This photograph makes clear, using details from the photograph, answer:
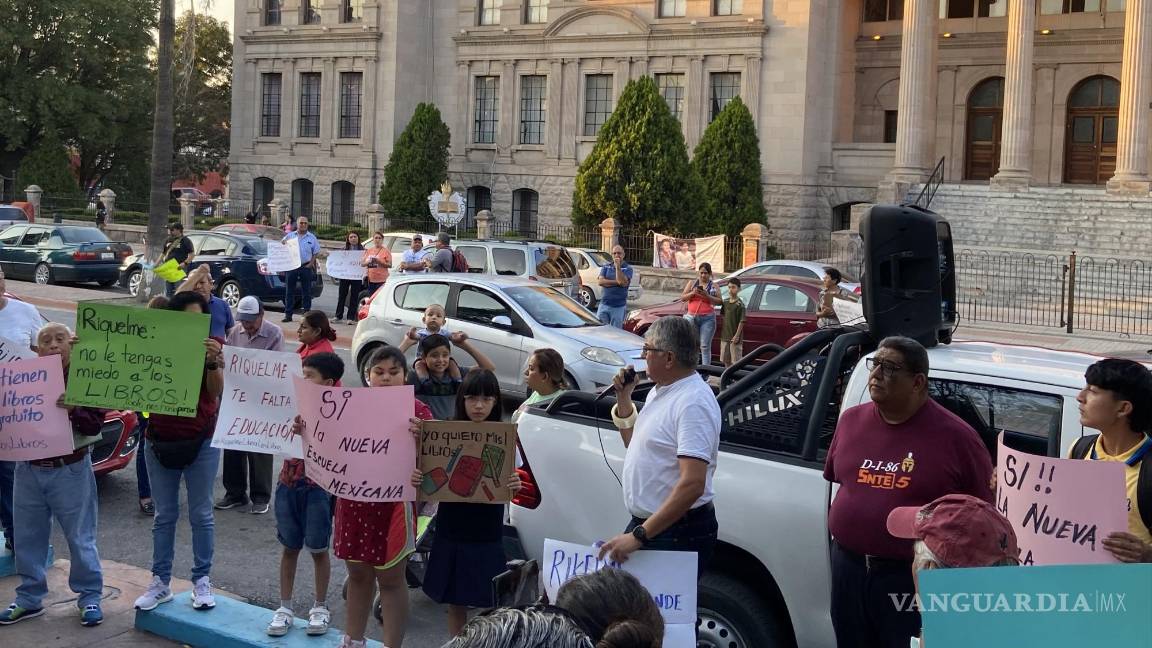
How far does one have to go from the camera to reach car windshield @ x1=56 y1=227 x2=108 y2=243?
27734 mm

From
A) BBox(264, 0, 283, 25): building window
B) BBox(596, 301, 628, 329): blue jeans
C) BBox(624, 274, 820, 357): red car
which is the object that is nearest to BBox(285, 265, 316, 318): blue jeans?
BBox(596, 301, 628, 329): blue jeans

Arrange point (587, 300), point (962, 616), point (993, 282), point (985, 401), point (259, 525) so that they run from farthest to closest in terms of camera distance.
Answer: point (993, 282) < point (587, 300) < point (259, 525) < point (985, 401) < point (962, 616)

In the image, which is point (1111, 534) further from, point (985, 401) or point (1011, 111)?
point (1011, 111)

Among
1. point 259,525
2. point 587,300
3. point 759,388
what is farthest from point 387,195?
point 759,388

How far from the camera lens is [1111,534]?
163 inches

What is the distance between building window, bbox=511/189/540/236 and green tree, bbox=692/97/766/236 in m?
7.89

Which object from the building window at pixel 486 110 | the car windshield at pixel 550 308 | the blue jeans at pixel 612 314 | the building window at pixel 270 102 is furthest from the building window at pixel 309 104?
the car windshield at pixel 550 308

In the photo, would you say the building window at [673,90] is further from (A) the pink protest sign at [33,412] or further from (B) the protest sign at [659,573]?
(B) the protest sign at [659,573]

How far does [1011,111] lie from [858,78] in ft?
24.7

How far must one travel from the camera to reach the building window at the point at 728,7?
39344 millimetres

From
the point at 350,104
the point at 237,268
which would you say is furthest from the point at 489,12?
the point at 237,268

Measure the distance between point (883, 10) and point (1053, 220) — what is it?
11.4 meters

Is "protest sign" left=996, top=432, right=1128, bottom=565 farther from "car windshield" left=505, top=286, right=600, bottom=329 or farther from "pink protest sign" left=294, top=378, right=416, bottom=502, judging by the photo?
"car windshield" left=505, top=286, right=600, bottom=329

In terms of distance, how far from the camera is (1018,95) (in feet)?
110
